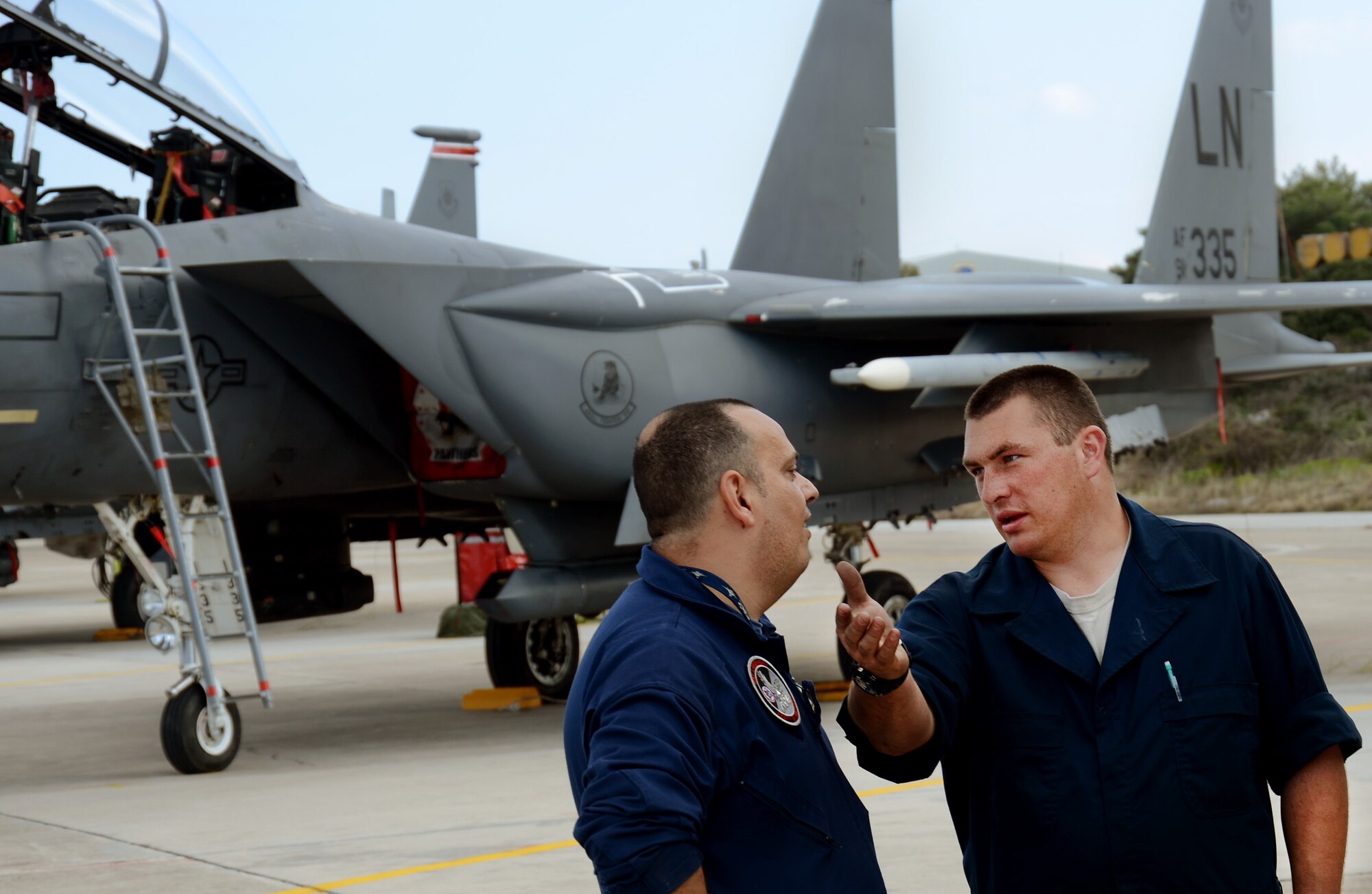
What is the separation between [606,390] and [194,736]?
3.05 m

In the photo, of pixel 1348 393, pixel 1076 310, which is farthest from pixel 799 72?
pixel 1348 393

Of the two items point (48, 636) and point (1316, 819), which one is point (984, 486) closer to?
point (1316, 819)

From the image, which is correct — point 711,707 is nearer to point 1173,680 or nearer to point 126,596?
point 1173,680

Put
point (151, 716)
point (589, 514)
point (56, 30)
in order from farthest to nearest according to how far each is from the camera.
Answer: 1. point (151, 716)
2. point (589, 514)
3. point (56, 30)

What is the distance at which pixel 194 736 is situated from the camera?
301 inches

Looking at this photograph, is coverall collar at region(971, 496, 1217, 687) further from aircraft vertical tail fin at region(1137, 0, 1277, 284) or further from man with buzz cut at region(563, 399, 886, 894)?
aircraft vertical tail fin at region(1137, 0, 1277, 284)

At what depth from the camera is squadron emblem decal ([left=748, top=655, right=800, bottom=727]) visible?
81.0 inches

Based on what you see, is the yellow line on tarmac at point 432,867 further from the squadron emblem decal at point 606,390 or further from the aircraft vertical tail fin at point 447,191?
the aircraft vertical tail fin at point 447,191

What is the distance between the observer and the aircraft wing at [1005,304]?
9.26 m

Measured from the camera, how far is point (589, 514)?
9273 mm

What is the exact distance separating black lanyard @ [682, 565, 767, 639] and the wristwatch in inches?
6.5

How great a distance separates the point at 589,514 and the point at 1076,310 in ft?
11.4

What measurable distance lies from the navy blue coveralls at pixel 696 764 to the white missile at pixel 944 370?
6.10 meters

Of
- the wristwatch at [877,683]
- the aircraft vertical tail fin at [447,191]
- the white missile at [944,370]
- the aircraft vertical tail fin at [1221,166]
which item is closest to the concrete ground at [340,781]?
the white missile at [944,370]
